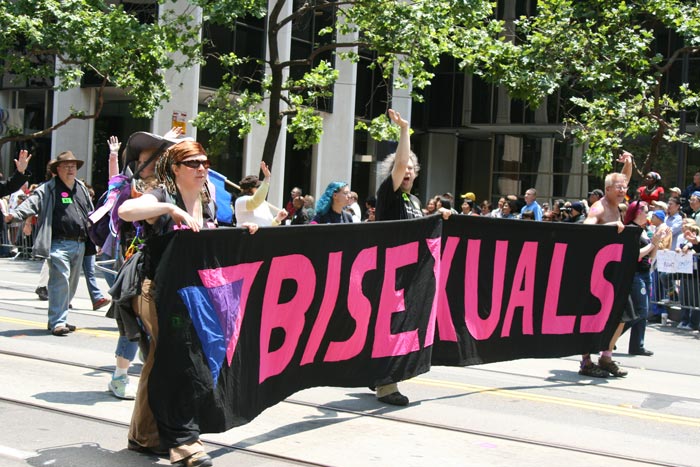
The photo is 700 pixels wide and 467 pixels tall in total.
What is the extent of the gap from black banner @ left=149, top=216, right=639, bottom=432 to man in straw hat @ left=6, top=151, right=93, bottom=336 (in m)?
4.60

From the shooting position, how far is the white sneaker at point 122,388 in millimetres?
7070

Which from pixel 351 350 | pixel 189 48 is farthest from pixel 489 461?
pixel 189 48

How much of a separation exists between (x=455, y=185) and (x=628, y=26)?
22.0 metres

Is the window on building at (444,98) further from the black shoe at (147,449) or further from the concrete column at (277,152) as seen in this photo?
the black shoe at (147,449)

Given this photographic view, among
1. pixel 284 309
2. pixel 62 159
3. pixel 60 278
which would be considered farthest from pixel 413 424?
pixel 62 159

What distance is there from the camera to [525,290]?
27.1 ft

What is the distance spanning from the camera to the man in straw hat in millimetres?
10078

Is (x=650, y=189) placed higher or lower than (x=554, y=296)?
higher

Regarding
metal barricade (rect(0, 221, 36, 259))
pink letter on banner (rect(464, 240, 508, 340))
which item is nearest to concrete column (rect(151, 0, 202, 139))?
metal barricade (rect(0, 221, 36, 259))

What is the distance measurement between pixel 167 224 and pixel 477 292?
3243 mm

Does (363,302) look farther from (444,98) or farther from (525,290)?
(444,98)

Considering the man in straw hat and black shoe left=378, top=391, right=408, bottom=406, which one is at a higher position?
the man in straw hat

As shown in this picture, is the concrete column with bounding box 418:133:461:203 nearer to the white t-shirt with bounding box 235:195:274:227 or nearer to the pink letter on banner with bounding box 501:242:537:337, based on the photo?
the white t-shirt with bounding box 235:195:274:227

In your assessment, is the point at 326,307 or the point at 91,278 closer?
the point at 326,307
